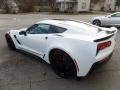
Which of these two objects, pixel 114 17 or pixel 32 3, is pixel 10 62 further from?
pixel 32 3

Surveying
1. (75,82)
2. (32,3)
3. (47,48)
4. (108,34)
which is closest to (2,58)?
(47,48)

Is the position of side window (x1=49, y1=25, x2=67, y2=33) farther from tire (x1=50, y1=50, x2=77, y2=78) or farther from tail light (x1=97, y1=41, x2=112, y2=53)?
tail light (x1=97, y1=41, x2=112, y2=53)

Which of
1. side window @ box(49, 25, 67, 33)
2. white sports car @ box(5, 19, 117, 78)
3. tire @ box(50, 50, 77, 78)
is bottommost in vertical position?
tire @ box(50, 50, 77, 78)

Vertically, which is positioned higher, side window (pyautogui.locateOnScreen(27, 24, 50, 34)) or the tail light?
→ side window (pyautogui.locateOnScreen(27, 24, 50, 34))

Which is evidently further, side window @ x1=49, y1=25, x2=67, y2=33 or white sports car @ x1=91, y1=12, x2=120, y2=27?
white sports car @ x1=91, y1=12, x2=120, y2=27

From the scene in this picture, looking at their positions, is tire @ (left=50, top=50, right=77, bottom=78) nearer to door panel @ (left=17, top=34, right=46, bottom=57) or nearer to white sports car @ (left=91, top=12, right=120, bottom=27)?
door panel @ (left=17, top=34, right=46, bottom=57)

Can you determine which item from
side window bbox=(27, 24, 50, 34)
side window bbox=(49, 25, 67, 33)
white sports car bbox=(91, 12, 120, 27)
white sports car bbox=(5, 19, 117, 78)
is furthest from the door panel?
white sports car bbox=(91, 12, 120, 27)

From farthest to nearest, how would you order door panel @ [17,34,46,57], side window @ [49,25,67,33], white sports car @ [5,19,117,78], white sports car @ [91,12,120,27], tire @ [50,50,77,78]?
white sports car @ [91,12,120,27] → door panel @ [17,34,46,57] → side window @ [49,25,67,33] → tire @ [50,50,77,78] → white sports car @ [5,19,117,78]

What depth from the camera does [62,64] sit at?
4.33 meters

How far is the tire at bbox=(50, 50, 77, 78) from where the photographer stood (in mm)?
4082

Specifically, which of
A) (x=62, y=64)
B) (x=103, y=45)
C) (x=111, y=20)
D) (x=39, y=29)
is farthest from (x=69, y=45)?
(x=111, y=20)

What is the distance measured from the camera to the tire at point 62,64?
13.4 feet

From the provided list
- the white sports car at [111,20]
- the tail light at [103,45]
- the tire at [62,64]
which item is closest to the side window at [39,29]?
the tire at [62,64]

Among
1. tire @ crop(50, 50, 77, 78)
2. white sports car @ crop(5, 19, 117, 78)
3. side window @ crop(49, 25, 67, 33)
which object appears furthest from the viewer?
side window @ crop(49, 25, 67, 33)
